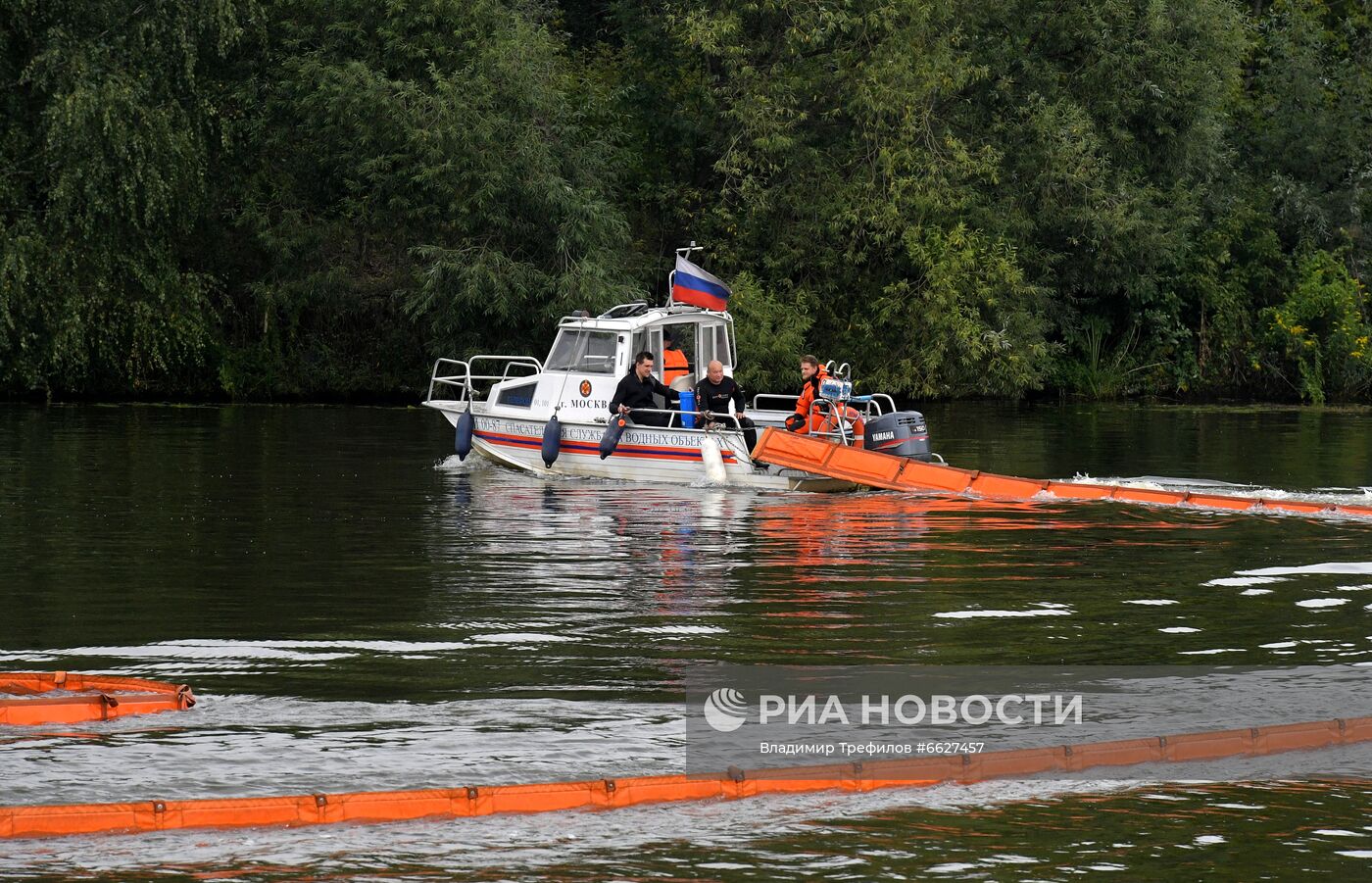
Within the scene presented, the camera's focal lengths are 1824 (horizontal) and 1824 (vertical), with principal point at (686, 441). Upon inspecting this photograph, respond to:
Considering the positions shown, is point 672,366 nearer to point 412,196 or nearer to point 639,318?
point 639,318

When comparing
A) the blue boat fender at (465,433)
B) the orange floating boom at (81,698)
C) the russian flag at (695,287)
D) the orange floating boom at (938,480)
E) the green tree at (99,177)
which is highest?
the green tree at (99,177)

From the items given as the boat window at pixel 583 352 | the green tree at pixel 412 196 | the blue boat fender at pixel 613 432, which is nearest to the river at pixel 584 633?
the blue boat fender at pixel 613 432

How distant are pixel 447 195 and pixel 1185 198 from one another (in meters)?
18.0

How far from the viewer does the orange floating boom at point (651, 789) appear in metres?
8.65

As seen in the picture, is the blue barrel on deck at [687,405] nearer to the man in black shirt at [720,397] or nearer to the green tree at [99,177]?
the man in black shirt at [720,397]

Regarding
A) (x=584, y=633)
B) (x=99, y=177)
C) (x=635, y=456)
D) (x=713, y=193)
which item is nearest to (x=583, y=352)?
(x=635, y=456)

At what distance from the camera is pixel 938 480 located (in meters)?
21.8

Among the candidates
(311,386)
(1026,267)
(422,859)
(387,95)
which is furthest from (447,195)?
(422,859)

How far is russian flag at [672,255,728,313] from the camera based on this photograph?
25906mm

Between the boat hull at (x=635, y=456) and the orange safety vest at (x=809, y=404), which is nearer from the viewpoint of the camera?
the orange safety vest at (x=809, y=404)

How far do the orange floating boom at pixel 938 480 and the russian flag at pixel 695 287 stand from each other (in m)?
3.99

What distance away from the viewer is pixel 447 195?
40.0 metres

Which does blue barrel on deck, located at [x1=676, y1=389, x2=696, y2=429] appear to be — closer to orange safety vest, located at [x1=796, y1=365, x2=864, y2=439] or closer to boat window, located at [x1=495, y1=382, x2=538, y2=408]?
orange safety vest, located at [x1=796, y1=365, x2=864, y2=439]

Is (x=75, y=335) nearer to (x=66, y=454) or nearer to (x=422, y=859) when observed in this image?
(x=66, y=454)
